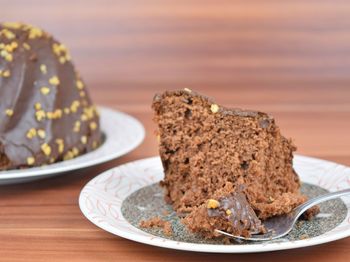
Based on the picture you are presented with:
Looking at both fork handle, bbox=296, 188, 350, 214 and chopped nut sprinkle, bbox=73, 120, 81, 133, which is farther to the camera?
chopped nut sprinkle, bbox=73, 120, 81, 133

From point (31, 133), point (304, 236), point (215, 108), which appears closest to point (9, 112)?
point (31, 133)

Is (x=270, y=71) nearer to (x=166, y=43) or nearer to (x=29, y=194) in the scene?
(x=166, y=43)

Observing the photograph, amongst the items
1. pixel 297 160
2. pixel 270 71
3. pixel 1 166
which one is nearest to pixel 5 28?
pixel 1 166

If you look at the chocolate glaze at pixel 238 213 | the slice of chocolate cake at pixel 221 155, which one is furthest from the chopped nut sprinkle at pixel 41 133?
the chocolate glaze at pixel 238 213

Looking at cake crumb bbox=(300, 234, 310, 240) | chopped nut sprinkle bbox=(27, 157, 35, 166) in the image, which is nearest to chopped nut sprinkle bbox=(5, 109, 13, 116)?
chopped nut sprinkle bbox=(27, 157, 35, 166)

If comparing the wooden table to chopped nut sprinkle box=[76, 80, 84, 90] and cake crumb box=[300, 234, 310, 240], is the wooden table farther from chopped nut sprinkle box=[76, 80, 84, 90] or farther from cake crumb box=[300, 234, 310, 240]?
cake crumb box=[300, 234, 310, 240]

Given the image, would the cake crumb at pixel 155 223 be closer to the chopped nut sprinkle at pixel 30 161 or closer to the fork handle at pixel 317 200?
the fork handle at pixel 317 200
